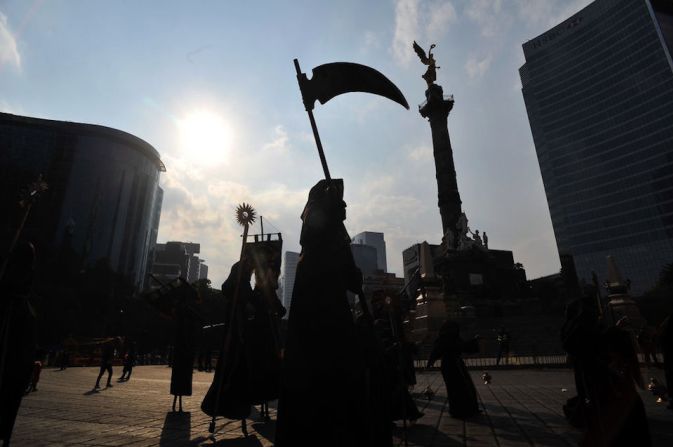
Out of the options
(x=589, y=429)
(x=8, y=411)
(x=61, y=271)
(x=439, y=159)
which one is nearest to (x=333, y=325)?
(x=589, y=429)

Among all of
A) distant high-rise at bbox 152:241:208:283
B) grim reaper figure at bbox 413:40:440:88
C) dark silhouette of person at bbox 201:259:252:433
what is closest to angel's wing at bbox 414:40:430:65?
grim reaper figure at bbox 413:40:440:88

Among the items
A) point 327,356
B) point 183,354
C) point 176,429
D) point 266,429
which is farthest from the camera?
point 183,354

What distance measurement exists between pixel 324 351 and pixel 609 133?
112 metres

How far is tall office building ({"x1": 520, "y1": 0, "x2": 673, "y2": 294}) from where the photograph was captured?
268 ft

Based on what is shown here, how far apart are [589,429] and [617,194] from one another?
4192 inches

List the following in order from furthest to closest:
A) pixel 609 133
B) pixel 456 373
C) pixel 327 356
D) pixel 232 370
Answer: pixel 609 133
pixel 456 373
pixel 232 370
pixel 327 356

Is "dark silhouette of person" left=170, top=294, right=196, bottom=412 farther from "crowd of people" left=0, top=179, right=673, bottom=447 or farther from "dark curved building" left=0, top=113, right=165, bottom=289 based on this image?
"dark curved building" left=0, top=113, right=165, bottom=289

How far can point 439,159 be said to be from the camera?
42.4m

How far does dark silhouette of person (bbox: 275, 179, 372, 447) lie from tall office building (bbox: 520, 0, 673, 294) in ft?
341

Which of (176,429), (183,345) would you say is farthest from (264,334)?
(183,345)

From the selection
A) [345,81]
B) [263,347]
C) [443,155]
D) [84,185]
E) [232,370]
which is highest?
[84,185]

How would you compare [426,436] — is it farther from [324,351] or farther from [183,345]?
[183,345]

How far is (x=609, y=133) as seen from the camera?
89.9m

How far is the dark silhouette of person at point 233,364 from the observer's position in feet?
17.5
